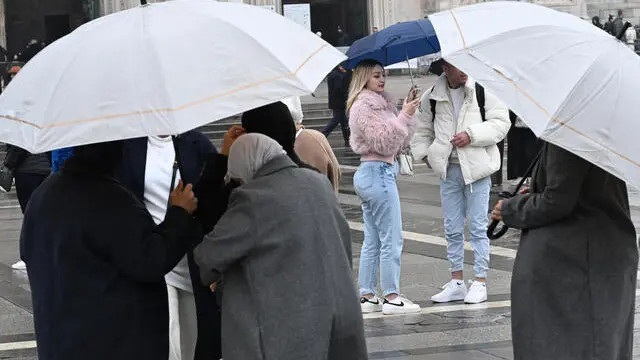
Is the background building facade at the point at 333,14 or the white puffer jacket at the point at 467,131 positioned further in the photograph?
the background building facade at the point at 333,14

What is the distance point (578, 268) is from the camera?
5410 mm

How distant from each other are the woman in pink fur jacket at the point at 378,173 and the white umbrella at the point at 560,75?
3.36 meters

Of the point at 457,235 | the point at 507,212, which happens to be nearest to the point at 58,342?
the point at 507,212

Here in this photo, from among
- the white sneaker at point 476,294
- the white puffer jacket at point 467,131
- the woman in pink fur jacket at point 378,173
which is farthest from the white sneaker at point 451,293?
the white puffer jacket at point 467,131

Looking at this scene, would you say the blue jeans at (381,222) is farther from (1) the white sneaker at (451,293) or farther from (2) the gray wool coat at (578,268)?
(2) the gray wool coat at (578,268)

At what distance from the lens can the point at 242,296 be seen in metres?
4.75

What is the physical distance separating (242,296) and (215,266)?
155 millimetres

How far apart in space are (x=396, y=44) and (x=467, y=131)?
90 centimetres

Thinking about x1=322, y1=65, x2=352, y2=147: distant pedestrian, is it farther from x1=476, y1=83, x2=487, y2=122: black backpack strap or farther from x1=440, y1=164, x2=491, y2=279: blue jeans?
x1=440, y1=164, x2=491, y2=279: blue jeans

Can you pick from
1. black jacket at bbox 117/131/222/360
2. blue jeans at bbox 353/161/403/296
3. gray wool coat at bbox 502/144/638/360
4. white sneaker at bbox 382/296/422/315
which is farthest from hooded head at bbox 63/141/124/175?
white sneaker at bbox 382/296/422/315

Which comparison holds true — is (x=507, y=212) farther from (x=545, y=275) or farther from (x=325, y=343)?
(x=325, y=343)

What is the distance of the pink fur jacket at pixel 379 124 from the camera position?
28.8ft

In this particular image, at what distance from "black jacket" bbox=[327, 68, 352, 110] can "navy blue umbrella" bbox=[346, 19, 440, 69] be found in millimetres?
14916

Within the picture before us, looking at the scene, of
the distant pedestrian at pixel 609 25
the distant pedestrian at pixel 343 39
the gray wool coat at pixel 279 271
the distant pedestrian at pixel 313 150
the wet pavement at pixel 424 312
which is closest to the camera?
the gray wool coat at pixel 279 271
